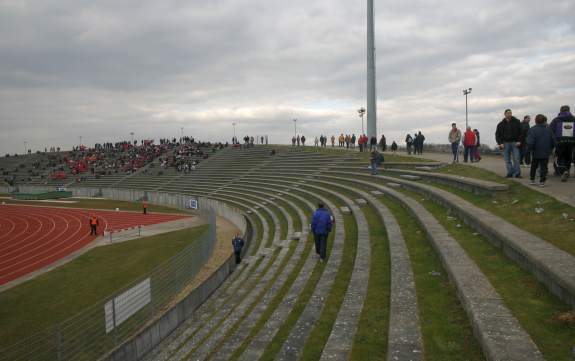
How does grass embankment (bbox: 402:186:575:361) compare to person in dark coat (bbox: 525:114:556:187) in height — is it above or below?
below

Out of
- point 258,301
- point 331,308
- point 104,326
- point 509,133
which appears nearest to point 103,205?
point 104,326

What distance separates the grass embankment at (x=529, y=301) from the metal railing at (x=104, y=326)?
6533mm

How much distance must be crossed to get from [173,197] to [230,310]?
1117 inches

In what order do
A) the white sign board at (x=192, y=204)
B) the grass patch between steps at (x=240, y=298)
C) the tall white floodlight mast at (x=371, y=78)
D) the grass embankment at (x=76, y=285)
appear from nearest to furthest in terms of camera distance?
the grass patch between steps at (x=240, y=298) < the grass embankment at (x=76, y=285) < the white sign board at (x=192, y=204) < the tall white floodlight mast at (x=371, y=78)

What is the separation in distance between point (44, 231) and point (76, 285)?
15272 mm

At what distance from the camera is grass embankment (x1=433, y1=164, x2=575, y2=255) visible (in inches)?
253

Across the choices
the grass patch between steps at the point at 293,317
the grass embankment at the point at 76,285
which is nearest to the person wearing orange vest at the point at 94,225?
the grass embankment at the point at 76,285

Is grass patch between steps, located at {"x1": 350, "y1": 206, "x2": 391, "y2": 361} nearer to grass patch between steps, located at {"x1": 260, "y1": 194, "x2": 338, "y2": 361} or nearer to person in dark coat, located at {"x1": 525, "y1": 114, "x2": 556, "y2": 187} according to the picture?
grass patch between steps, located at {"x1": 260, "y1": 194, "x2": 338, "y2": 361}

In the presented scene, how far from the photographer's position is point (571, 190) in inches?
354

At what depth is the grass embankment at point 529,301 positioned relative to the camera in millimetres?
3771

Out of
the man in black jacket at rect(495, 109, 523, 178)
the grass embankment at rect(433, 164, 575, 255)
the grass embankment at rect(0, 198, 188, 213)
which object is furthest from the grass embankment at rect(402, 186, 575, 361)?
the grass embankment at rect(0, 198, 188, 213)

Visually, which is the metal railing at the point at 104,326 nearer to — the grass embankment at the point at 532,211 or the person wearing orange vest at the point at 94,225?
the grass embankment at the point at 532,211

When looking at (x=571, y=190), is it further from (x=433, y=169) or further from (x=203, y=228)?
(x=203, y=228)

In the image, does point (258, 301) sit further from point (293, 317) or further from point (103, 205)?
point (103, 205)
